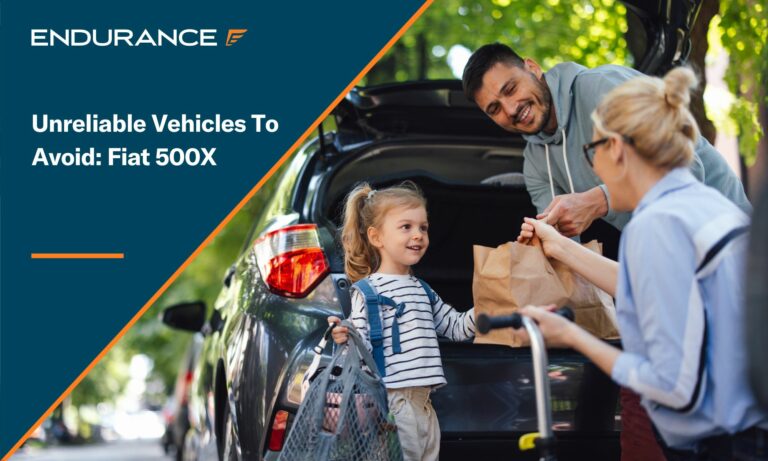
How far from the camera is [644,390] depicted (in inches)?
93.3

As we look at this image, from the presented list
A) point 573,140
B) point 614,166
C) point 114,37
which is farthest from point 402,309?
point 114,37

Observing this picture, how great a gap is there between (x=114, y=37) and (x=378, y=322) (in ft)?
8.53

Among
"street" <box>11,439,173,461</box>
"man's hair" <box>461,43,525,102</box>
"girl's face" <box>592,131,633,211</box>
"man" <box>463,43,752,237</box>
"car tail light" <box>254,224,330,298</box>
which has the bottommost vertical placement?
"street" <box>11,439,173,461</box>

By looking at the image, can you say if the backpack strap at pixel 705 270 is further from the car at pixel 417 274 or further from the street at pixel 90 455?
the street at pixel 90 455

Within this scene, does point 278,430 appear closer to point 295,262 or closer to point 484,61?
point 295,262

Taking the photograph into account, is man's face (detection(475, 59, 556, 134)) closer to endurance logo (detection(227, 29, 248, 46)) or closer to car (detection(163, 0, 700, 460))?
car (detection(163, 0, 700, 460))

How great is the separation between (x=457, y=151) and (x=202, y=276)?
12.1m

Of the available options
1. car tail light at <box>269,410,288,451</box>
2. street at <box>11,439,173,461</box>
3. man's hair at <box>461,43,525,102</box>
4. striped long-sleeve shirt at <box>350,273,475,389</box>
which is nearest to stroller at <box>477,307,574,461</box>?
striped long-sleeve shirt at <box>350,273,475,389</box>

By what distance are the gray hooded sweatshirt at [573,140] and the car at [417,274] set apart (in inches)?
21.5

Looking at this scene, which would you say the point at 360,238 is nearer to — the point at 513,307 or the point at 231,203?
the point at 513,307

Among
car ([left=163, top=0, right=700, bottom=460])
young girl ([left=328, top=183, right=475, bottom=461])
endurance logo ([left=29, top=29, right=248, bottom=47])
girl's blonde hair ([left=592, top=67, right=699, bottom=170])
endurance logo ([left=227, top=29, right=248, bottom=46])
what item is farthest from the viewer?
endurance logo ([left=227, top=29, right=248, bottom=46])

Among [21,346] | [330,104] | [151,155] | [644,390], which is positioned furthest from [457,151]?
[644,390]

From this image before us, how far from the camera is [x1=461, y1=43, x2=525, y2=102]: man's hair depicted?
3902 millimetres

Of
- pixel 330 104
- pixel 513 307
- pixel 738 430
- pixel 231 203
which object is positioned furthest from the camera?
pixel 231 203
